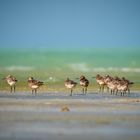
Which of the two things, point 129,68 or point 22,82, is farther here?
point 129,68

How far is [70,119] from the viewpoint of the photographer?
A: 71.0 ft

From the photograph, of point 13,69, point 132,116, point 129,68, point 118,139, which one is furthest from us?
point 129,68

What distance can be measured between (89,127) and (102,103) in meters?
8.26

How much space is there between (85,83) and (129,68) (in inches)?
1183

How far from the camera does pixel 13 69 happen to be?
205ft

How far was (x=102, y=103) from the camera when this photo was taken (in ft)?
92.1

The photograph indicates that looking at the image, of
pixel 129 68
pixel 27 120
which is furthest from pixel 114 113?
pixel 129 68

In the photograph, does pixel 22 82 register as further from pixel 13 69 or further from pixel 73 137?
pixel 73 137

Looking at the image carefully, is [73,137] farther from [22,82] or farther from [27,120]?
[22,82]

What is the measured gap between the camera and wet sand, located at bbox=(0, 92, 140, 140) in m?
18.3

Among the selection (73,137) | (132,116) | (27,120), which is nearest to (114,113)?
(132,116)

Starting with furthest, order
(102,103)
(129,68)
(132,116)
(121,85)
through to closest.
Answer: (129,68)
(121,85)
(102,103)
(132,116)

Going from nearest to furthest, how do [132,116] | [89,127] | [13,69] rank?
1. [89,127]
2. [132,116]
3. [13,69]

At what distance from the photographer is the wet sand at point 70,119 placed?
18.3m
